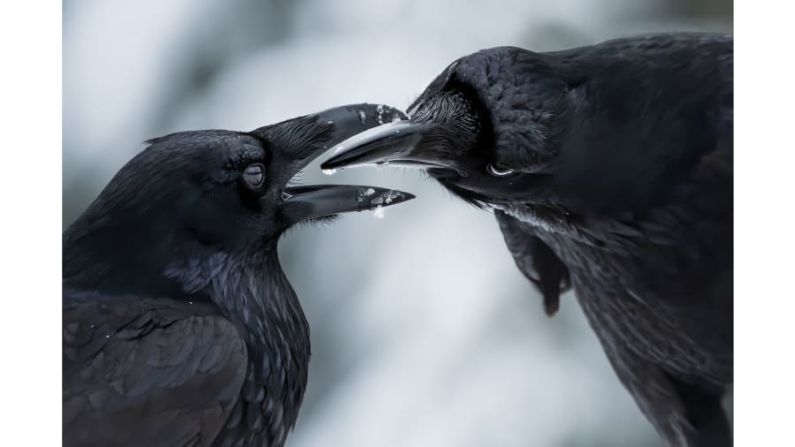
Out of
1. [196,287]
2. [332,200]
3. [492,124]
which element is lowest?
[196,287]

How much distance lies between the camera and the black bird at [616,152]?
67.6 inches

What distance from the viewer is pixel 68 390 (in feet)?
5.43

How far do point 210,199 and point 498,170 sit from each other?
48 cm

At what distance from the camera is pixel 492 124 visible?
175 centimetres

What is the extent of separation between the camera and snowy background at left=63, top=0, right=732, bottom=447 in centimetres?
179

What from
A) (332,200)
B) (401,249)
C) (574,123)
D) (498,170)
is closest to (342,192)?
(332,200)

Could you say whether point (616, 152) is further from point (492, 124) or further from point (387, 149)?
point (387, 149)

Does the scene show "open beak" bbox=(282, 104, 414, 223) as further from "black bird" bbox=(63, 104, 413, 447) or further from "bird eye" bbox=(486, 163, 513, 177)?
"bird eye" bbox=(486, 163, 513, 177)

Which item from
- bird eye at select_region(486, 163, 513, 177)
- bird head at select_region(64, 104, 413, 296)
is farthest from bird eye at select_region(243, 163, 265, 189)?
bird eye at select_region(486, 163, 513, 177)

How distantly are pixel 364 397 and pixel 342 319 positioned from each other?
5.5 inches

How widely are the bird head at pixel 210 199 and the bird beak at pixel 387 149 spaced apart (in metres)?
0.03

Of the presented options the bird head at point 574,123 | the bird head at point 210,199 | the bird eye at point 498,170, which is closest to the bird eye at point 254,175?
the bird head at point 210,199

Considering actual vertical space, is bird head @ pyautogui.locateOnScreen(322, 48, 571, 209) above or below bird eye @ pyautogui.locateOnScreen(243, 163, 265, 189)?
above

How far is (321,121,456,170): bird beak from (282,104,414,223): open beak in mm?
21
